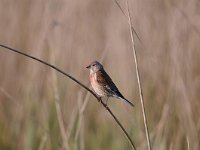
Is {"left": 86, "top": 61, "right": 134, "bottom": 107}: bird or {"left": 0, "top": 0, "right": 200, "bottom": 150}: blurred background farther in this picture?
{"left": 0, "top": 0, "right": 200, "bottom": 150}: blurred background

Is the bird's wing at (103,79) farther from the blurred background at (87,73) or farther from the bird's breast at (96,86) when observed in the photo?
the blurred background at (87,73)

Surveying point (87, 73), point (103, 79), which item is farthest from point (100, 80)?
point (87, 73)

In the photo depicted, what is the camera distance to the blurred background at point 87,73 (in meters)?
3.42

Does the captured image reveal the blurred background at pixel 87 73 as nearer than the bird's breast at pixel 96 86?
No

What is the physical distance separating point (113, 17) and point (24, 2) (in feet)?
3.64

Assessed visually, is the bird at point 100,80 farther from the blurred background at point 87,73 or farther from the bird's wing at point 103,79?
the blurred background at point 87,73

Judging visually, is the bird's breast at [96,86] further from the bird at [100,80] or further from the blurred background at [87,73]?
the blurred background at [87,73]

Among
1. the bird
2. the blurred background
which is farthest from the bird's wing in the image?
the blurred background

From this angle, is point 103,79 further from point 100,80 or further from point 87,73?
point 87,73

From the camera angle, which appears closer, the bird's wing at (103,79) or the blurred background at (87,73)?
the bird's wing at (103,79)

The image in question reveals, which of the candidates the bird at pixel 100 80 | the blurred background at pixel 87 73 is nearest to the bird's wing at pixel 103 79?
the bird at pixel 100 80

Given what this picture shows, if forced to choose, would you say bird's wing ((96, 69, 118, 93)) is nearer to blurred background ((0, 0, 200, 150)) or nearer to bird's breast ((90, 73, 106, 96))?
bird's breast ((90, 73, 106, 96))

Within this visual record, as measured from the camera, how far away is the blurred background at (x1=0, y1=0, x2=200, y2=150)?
3.42m

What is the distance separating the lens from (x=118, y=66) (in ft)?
15.8
